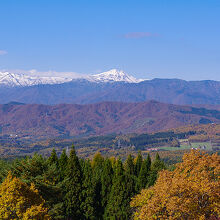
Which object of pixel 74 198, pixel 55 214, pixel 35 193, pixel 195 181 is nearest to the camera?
pixel 35 193

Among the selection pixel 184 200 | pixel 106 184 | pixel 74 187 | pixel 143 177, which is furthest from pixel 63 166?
pixel 184 200

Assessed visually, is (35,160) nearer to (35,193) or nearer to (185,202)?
(35,193)

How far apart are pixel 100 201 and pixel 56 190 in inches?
799

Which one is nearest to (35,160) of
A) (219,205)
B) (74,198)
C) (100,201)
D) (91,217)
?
(74,198)

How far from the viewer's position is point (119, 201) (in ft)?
235

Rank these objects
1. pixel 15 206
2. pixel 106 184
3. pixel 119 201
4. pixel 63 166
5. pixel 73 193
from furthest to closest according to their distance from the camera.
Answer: pixel 106 184, pixel 63 166, pixel 119 201, pixel 73 193, pixel 15 206

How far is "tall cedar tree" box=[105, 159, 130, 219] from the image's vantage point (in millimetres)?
71188

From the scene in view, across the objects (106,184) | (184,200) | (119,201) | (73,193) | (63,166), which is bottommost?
(119,201)

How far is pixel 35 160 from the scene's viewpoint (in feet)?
198

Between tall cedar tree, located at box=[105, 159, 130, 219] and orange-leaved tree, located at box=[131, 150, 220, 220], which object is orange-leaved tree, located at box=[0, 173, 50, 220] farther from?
tall cedar tree, located at box=[105, 159, 130, 219]

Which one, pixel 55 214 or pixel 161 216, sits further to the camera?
pixel 55 214

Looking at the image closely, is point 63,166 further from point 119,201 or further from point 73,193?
point 119,201

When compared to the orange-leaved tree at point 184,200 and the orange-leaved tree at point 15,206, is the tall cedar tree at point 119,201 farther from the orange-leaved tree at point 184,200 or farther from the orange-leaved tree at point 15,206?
the orange-leaved tree at point 15,206

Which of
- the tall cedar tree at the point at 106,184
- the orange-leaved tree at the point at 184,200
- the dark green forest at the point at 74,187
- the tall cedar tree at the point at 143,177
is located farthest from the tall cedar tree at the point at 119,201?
the orange-leaved tree at the point at 184,200
